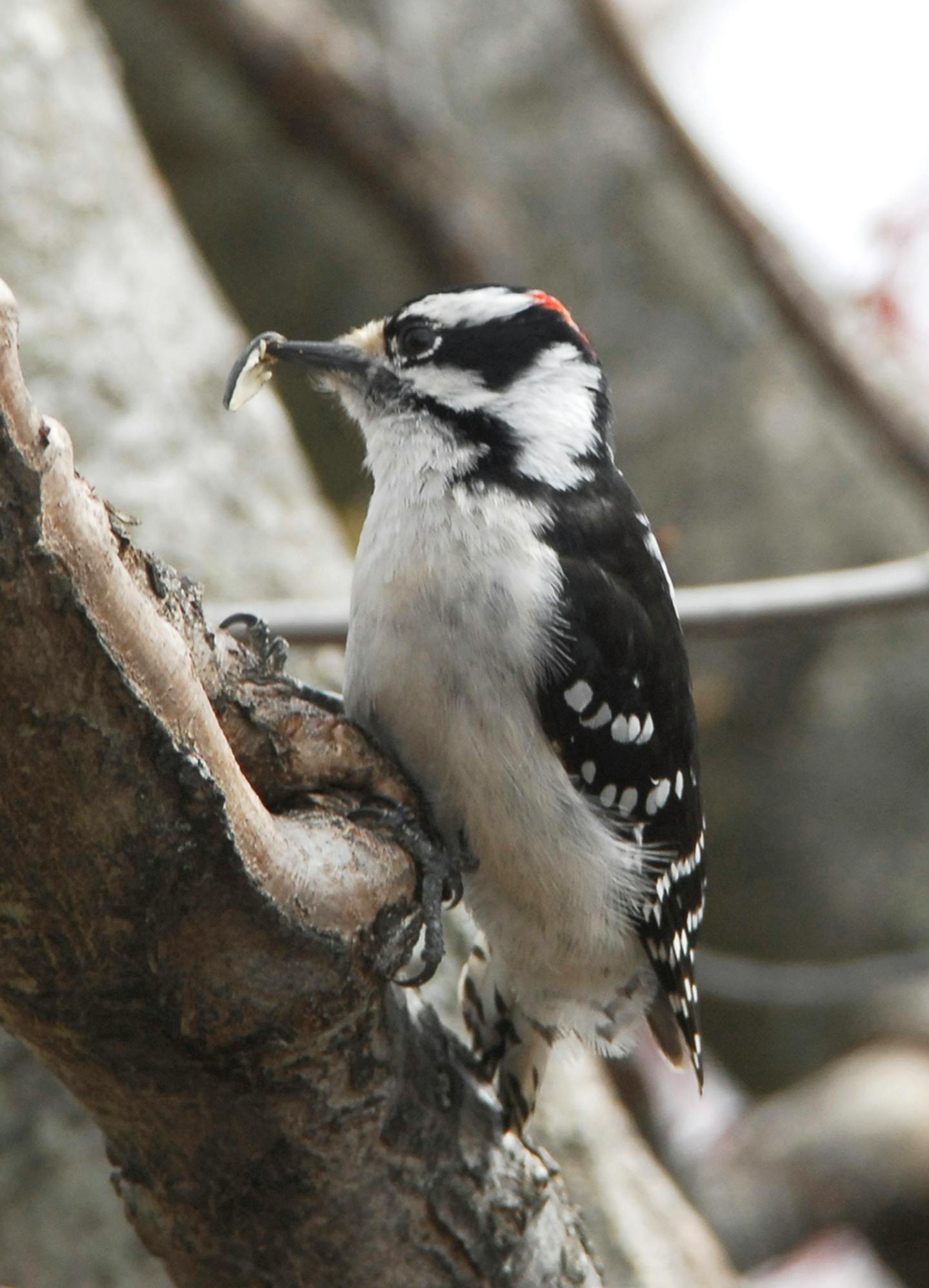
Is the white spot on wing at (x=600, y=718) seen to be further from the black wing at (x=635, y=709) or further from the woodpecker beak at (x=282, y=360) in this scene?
the woodpecker beak at (x=282, y=360)

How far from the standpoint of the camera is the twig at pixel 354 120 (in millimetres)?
5375

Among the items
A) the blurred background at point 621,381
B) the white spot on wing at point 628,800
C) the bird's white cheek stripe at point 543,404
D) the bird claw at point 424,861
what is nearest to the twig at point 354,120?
the blurred background at point 621,381

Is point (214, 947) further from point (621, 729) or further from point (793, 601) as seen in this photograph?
point (793, 601)

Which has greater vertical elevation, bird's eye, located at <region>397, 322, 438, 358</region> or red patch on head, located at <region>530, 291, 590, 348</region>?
bird's eye, located at <region>397, 322, 438, 358</region>

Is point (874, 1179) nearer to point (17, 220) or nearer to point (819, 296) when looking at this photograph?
point (819, 296)

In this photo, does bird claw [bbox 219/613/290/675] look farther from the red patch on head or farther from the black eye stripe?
the red patch on head

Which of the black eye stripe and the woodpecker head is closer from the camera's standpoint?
the woodpecker head

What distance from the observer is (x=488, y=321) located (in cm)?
321

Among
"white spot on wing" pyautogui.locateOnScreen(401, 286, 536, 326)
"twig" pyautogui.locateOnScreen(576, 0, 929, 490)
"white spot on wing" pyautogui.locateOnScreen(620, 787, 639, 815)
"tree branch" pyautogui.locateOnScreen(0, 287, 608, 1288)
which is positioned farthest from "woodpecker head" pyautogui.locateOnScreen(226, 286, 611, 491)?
"twig" pyautogui.locateOnScreen(576, 0, 929, 490)

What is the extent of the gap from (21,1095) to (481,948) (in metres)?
1.29

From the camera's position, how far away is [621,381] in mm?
6484

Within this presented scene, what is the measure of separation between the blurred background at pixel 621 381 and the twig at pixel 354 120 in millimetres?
14

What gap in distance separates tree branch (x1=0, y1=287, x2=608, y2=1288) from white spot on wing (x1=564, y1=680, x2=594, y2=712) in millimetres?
367

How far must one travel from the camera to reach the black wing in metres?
2.77
